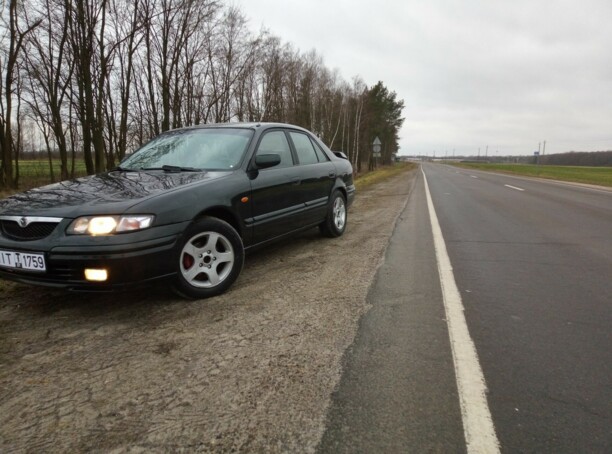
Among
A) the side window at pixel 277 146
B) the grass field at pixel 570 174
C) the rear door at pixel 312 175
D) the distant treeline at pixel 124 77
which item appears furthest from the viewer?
the grass field at pixel 570 174

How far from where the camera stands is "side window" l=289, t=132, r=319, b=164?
5105 millimetres

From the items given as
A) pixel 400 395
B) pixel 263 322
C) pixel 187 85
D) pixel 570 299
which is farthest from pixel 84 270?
pixel 187 85

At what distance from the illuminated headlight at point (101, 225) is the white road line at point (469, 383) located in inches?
93.5

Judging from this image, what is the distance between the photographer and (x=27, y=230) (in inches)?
116

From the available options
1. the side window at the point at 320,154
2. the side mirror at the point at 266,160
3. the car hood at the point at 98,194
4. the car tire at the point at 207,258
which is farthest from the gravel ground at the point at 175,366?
the side window at the point at 320,154

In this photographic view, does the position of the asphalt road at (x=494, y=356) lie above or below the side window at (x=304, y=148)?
below

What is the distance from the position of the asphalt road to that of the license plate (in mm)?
2242

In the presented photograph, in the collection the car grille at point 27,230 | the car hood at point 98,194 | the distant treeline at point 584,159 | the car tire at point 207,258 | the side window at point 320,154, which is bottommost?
the car tire at point 207,258

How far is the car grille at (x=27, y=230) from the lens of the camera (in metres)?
2.88

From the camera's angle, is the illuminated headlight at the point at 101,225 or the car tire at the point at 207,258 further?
the car tire at the point at 207,258

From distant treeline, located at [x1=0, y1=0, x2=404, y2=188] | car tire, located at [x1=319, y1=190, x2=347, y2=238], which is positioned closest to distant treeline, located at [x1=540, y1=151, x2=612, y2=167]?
distant treeline, located at [x1=0, y1=0, x2=404, y2=188]

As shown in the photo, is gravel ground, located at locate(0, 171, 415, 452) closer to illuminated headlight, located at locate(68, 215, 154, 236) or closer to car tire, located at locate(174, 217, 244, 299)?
car tire, located at locate(174, 217, 244, 299)

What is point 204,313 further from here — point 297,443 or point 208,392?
point 297,443

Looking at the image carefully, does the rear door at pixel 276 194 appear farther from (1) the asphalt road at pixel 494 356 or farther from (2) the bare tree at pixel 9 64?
(2) the bare tree at pixel 9 64
